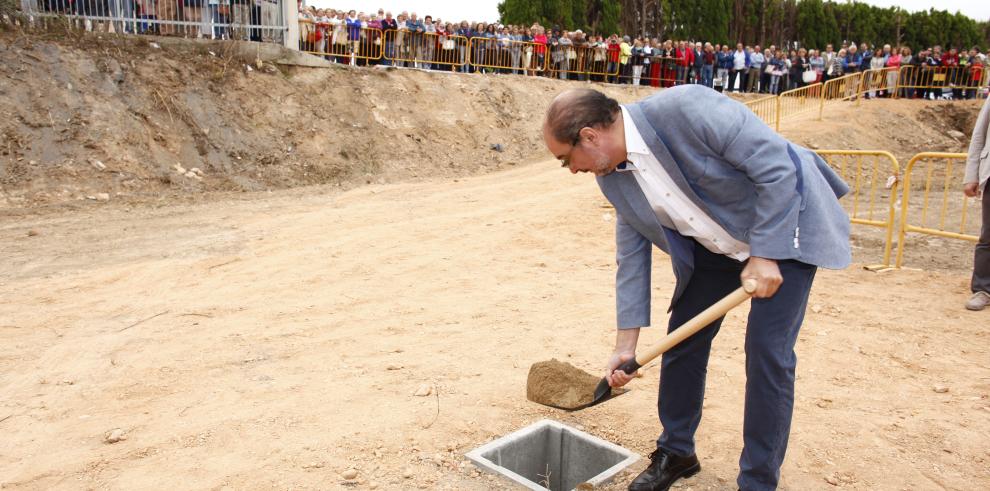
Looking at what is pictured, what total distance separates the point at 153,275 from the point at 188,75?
7613 mm

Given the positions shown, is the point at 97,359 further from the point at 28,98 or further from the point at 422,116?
the point at 422,116

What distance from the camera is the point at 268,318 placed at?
558 cm

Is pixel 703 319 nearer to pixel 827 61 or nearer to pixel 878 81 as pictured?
pixel 878 81

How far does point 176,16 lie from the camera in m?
14.1

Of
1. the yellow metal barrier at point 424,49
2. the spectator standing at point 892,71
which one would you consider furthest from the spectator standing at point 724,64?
the yellow metal barrier at point 424,49

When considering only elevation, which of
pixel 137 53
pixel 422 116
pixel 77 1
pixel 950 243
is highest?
pixel 77 1

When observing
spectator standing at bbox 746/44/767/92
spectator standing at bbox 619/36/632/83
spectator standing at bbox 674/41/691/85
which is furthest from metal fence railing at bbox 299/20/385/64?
spectator standing at bbox 746/44/767/92

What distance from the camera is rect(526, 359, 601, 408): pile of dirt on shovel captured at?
3895 millimetres

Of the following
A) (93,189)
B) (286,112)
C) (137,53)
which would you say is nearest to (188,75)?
(137,53)

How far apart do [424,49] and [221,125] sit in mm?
6822

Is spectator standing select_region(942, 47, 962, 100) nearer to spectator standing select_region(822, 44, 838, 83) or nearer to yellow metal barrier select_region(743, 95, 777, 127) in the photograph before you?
spectator standing select_region(822, 44, 838, 83)

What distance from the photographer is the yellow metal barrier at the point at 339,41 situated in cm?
1634

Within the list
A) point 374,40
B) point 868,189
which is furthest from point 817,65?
point 374,40

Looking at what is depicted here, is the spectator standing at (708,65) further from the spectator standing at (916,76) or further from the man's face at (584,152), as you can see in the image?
the man's face at (584,152)
